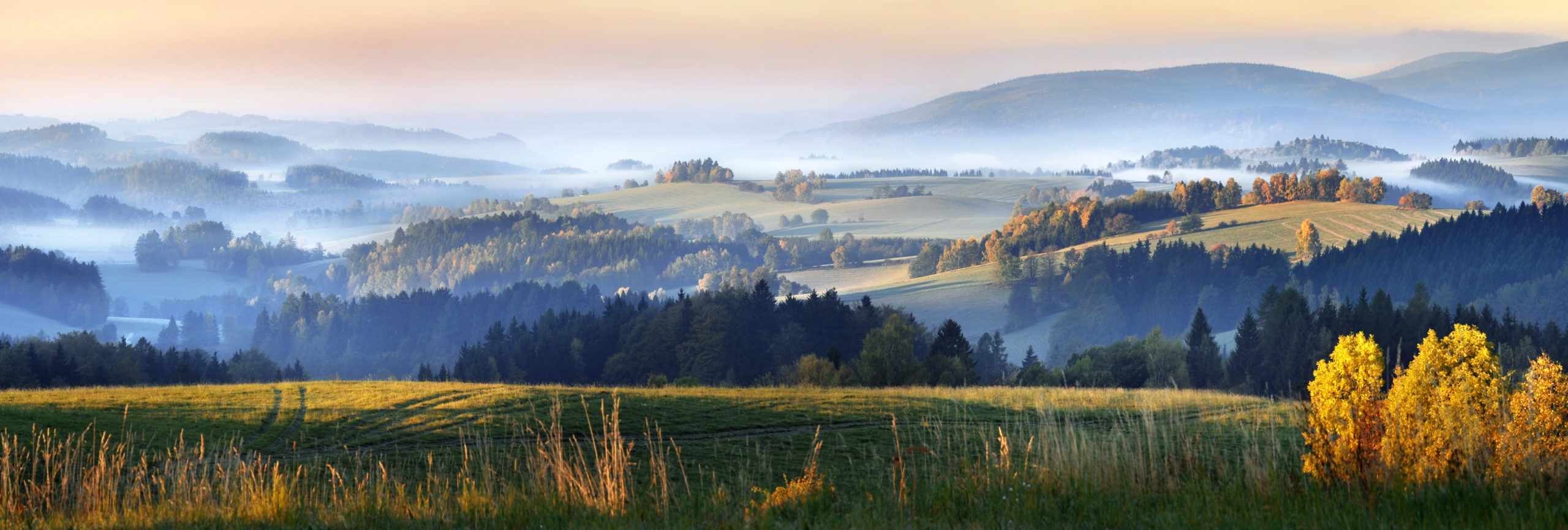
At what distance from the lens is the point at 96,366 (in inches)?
3642

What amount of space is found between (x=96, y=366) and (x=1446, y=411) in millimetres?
106296

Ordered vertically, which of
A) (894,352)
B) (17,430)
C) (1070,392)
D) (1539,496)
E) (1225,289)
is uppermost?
(1539,496)

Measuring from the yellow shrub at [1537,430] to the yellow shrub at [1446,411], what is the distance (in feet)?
0.60

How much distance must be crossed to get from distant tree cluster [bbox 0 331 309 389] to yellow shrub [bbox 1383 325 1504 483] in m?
75.4

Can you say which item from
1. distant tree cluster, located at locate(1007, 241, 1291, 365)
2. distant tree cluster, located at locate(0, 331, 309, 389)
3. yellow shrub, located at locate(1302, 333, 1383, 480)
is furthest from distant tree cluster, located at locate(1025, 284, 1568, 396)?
yellow shrub, located at locate(1302, 333, 1383, 480)

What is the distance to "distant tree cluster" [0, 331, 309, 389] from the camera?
264ft

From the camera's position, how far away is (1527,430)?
1001 centimetres

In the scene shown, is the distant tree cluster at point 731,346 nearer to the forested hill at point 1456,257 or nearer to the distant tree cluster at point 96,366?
the distant tree cluster at point 96,366

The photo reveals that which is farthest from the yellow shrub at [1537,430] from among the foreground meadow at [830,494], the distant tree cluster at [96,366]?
the distant tree cluster at [96,366]

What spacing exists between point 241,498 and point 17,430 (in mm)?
19109

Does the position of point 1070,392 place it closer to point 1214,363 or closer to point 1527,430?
point 1527,430

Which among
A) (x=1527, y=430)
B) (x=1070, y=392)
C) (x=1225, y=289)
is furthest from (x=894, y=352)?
(x=1225, y=289)

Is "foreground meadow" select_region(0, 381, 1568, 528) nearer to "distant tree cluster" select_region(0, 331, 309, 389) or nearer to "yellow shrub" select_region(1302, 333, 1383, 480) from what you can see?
"yellow shrub" select_region(1302, 333, 1383, 480)

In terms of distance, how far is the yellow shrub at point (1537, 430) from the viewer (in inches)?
352
